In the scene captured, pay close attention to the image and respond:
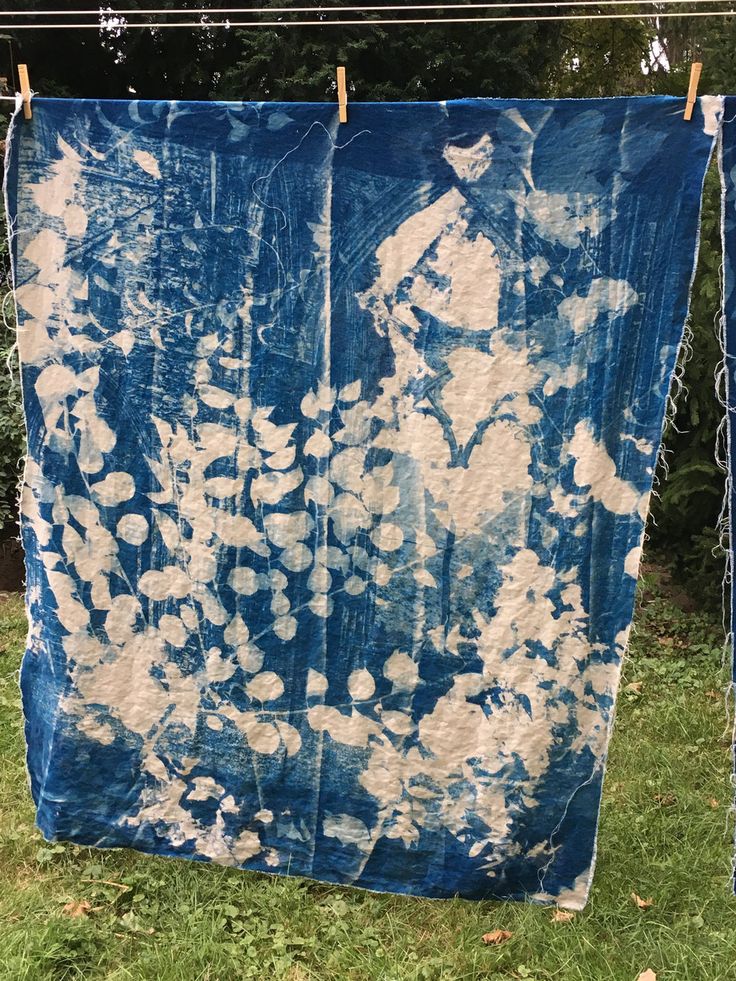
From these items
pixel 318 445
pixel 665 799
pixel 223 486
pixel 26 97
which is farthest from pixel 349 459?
pixel 665 799

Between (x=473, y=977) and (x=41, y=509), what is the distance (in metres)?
1.64

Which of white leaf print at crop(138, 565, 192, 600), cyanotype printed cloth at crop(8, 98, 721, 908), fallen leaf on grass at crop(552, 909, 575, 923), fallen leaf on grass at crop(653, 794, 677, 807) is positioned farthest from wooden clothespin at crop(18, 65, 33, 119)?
fallen leaf on grass at crop(653, 794, 677, 807)

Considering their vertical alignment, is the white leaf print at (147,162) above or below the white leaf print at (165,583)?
above

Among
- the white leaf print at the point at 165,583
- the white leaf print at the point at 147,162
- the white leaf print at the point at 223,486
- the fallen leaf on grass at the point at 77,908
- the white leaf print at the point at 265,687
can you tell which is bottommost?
the fallen leaf on grass at the point at 77,908

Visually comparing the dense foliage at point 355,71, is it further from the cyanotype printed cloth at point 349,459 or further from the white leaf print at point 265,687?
the white leaf print at point 265,687

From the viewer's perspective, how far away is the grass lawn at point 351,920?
2098 millimetres

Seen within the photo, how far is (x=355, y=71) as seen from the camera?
16.2 feet

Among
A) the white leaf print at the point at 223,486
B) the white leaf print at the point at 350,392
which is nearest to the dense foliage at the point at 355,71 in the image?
the white leaf print at the point at 350,392

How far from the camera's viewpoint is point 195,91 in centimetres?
533

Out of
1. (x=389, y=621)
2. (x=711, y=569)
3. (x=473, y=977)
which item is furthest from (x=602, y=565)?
(x=711, y=569)

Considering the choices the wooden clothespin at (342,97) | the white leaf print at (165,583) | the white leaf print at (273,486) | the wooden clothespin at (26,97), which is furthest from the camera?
the white leaf print at (165,583)

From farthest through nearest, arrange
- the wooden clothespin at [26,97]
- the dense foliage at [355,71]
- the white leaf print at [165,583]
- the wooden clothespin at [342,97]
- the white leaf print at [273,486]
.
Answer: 1. the dense foliage at [355,71]
2. the white leaf print at [165,583]
3. the white leaf print at [273,486]
4. the wooden clothespin at [26,97]
5. the wooden clothespin at [342,97]

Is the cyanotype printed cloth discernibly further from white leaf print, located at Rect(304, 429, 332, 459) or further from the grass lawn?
the grass lawn

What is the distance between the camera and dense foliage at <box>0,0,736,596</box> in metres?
3.88
